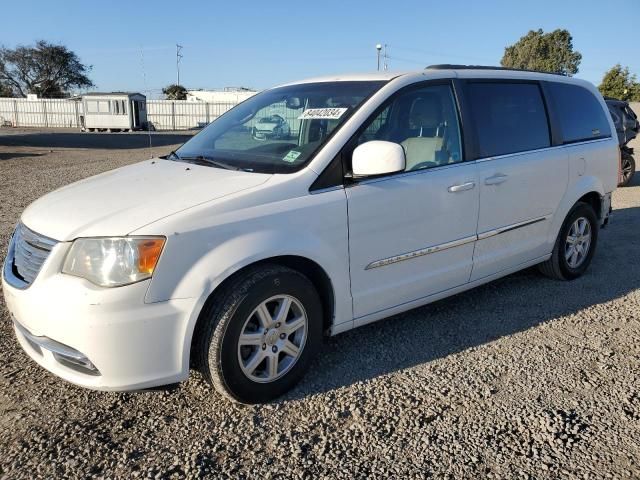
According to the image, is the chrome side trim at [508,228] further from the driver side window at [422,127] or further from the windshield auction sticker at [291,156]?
the windshield auction sticker at [291,156]

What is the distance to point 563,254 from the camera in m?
4.92

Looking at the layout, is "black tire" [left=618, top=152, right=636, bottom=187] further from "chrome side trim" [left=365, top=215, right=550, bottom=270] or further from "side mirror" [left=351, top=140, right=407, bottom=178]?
"side mirror" [left=351, top=140, right=407, bottom=178]

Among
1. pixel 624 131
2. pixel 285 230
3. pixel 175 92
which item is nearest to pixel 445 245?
pixel 285 230

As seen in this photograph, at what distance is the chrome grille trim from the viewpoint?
8.99 ft

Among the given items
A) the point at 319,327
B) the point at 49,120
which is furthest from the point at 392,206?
the point at 49,120

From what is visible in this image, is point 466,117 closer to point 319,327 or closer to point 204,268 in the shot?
point 319,327

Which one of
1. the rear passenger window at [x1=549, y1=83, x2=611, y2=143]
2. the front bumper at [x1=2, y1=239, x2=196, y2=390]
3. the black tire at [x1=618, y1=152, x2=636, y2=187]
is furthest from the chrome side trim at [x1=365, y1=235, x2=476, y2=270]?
the black tire at [x1=618, y1=152, x2=636, y2=187]

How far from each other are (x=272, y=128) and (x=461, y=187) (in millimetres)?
1340

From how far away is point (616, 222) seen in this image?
768 cm

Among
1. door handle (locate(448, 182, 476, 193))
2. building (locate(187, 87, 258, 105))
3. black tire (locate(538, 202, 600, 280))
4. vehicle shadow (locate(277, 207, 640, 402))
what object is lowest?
vehicle shadow (locate(277, 207, 640, 402))

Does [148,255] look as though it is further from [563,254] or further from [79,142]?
[79,142]

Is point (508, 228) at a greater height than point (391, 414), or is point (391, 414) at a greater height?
point (508, 228)

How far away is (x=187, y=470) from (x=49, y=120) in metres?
53.3

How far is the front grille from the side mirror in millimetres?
1636
